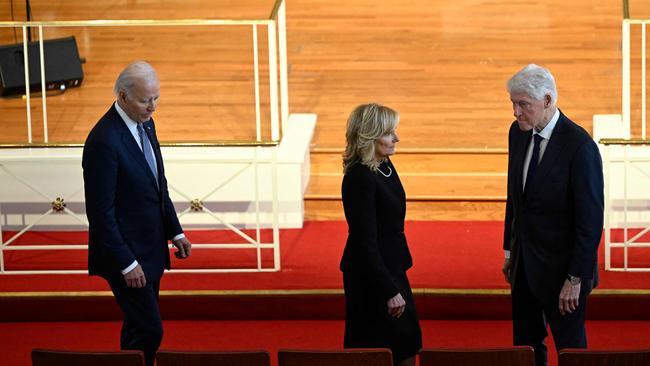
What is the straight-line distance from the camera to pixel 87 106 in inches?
336

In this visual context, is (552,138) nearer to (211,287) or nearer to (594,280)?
(594,280)

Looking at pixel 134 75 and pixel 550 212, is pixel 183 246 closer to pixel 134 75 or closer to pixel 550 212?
pixel 134 75

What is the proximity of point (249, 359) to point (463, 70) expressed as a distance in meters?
5.80

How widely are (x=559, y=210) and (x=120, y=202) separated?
5.06 ft

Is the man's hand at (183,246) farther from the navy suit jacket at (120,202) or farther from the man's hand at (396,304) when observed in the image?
the man's hand at (396,304)

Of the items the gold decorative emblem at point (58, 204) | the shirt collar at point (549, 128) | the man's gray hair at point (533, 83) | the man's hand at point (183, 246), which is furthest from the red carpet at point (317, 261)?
the man's gray hair at point (533, 83)

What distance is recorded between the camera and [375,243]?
4.09 m

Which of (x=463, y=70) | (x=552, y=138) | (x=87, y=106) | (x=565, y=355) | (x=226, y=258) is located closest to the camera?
(x=565, y=355)

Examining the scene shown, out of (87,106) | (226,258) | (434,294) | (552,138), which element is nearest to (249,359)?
(552,138)

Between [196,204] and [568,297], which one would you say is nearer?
[568,297]

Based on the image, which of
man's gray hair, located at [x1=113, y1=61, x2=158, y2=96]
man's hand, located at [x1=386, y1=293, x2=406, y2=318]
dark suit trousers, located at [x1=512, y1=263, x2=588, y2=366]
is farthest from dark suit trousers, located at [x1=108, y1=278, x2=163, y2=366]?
dark suit trousers, located at [x1=512, y1=263, x2=588, y2=366]

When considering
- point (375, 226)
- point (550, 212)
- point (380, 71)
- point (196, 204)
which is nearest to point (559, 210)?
point (550, 212)

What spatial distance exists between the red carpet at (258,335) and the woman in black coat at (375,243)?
1239 millimetres

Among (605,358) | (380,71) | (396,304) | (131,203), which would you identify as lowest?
(605,358)
